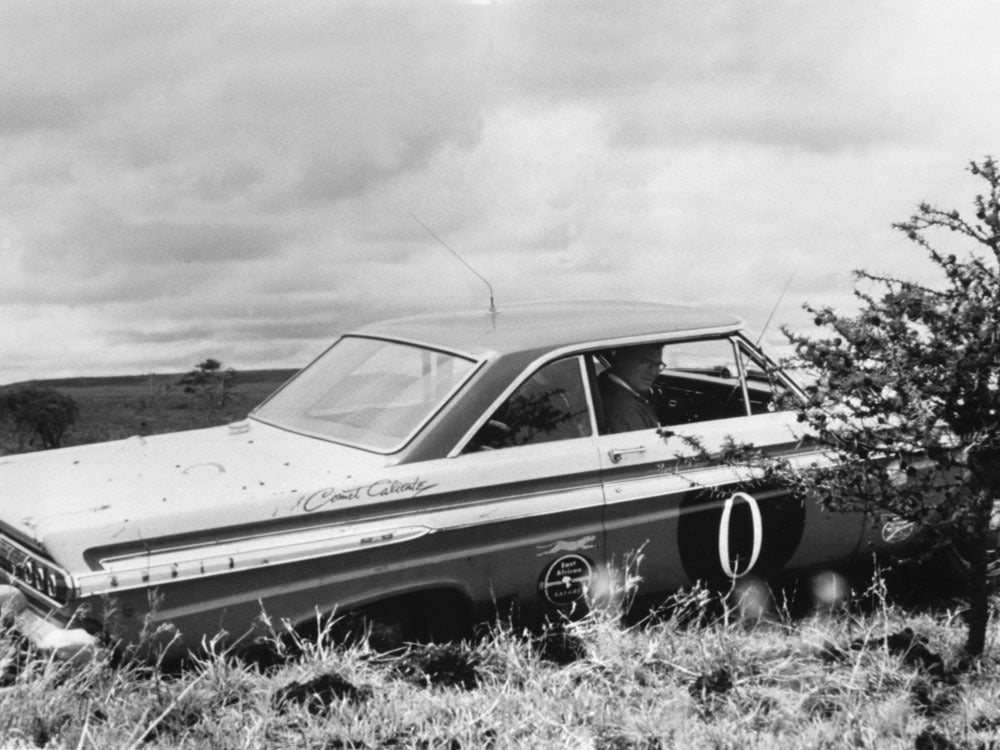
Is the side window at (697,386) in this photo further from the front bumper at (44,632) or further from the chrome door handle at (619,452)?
the front bumper at (44,632)

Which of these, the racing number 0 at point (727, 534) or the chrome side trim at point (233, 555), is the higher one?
the chrome side trim at point (233, 555)

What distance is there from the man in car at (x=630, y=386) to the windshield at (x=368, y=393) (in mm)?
710

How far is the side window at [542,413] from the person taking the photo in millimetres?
4770

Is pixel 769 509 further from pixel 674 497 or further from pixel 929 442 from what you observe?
pixel 929 442

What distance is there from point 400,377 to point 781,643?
201 cm

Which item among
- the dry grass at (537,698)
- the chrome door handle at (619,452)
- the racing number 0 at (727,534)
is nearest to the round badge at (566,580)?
the dry grass at (537,698)

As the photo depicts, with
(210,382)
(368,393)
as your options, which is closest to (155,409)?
(210,382)

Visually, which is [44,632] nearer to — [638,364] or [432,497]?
[432,497]

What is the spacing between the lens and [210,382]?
26219 millimetres

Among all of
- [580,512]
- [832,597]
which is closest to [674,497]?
[580,512]

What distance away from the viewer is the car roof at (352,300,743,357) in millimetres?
4996

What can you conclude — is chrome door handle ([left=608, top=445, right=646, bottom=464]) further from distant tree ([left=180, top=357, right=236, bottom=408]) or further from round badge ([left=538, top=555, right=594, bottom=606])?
distant tree ([left=180, top=357, right=236, bottom=408])

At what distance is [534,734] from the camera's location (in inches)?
143

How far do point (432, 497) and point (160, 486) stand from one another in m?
1.05
